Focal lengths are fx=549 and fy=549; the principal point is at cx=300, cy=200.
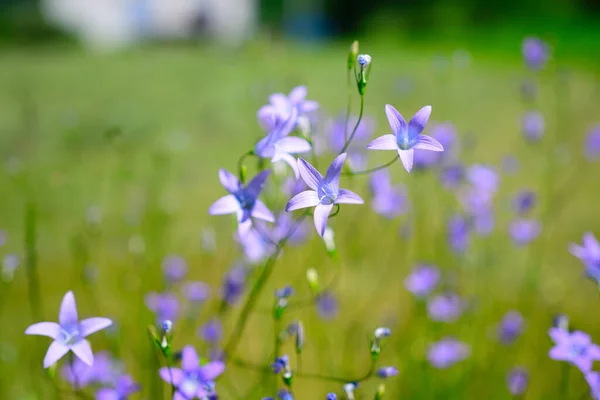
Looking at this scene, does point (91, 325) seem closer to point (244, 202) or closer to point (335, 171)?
point (244, 202)

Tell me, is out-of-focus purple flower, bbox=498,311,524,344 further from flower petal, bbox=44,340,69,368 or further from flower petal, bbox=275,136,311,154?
flower petal, bbox=44,340,69,368

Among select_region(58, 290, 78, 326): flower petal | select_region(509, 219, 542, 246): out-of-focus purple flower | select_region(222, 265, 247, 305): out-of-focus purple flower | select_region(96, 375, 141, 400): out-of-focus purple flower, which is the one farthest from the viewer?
select_region(509, 219, 542, 246): out-of-focus purple flower

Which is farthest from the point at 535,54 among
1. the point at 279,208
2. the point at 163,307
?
the point at 163,307

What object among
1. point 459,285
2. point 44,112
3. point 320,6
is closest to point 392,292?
point 459,285

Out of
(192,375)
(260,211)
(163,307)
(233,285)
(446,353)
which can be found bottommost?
(446,353)

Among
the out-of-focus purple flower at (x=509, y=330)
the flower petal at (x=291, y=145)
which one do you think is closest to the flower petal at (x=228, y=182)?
the flower petal at (x=291, y=145)

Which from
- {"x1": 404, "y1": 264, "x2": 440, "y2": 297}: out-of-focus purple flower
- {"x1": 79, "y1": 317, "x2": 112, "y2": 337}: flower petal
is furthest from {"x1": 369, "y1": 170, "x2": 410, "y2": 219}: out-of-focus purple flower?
{"x1": 79, "y1": 317, "x2": 112, "y2": 337}: flower petal

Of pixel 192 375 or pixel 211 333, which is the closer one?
pixel 192 375
